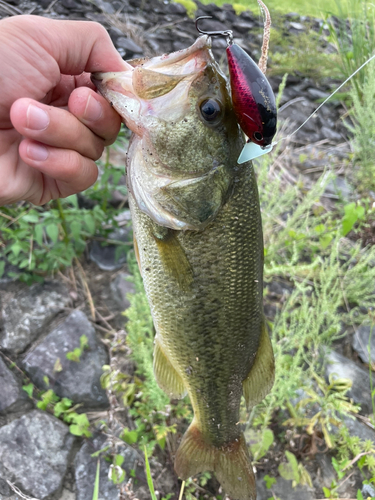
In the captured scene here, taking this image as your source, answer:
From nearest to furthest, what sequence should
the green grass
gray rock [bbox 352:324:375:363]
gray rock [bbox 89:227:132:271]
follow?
gray rock [bbox 352:324:375:363], gray rock [bbox 89:227:132:271], the green grass

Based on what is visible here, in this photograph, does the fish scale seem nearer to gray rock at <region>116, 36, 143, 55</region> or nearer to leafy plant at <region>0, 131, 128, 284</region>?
leafy plant at <region>0, 131, 128, 284</region>

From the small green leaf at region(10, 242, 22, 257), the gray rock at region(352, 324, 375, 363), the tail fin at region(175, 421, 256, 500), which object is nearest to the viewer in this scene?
the tail fin at region(175, 421, 256, 500)

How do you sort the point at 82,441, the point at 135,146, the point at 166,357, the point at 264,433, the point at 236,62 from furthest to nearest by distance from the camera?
the point at 82,441 < the point at 264,433 < the point at 166,357 < the point at 135,146 < the point at 236,62

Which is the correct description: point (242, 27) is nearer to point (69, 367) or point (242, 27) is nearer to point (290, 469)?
point (69, 367)

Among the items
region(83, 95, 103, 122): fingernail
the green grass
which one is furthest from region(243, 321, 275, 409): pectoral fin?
the green grass

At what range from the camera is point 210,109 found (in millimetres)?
1146

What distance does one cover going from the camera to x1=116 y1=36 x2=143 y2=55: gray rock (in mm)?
5031

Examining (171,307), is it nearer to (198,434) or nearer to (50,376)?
(198,434)

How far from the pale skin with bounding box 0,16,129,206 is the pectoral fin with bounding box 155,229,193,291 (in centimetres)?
44

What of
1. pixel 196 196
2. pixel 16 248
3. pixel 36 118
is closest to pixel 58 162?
pixel 36 118

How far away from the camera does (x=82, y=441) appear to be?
2.32 m

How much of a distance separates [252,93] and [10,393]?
238 centimetres

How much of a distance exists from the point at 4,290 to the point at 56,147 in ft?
6.17

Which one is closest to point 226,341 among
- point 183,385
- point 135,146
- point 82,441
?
point 183,385
